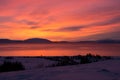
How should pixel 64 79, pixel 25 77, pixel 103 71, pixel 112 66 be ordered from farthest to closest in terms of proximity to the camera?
pixel 112 66
pixel 103 71
pixel 25 77
pixel 64 79

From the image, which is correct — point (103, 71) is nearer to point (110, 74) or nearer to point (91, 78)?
point (110, 74)

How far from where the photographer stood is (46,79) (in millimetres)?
8102

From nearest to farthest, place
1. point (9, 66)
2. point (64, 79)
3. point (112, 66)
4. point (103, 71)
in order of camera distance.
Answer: point (64, 79), point (103, 71), point (112, 66), point (9, 66)

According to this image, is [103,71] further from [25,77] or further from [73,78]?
[25,77]

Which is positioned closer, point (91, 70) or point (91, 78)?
point (91, 78)

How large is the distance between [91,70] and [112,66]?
1042 millimetres

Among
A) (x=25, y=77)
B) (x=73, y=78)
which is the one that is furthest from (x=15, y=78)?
(x=73, y=78)

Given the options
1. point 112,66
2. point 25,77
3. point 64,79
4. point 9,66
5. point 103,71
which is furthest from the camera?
point 9,66

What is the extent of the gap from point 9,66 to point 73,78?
5.62 meters

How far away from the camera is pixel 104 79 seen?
8.03 metres

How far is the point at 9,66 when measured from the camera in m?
13.2

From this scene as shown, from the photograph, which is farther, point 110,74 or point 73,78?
point 110,74

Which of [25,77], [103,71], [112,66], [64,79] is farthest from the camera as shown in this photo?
[112,66]

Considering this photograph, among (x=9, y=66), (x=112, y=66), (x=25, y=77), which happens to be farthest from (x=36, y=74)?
(x=9, y=66)
